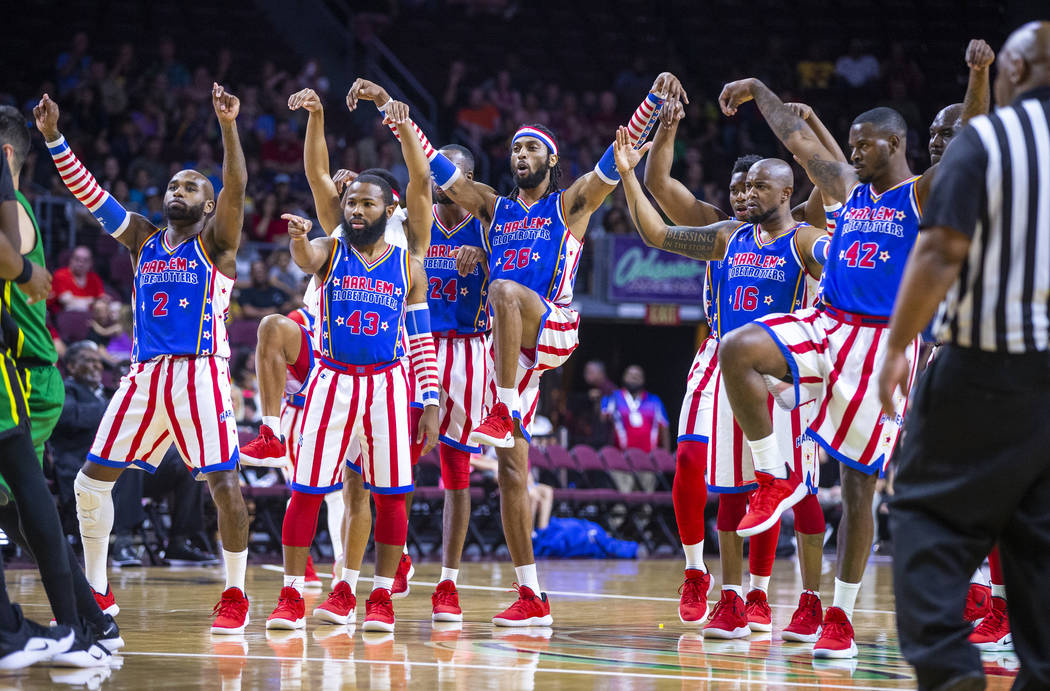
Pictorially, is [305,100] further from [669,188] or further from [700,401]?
[700,401]

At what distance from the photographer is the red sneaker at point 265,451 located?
617cm

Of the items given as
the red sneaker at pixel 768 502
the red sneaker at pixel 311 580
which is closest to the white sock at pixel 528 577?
the red sneaker at pixel 768 502

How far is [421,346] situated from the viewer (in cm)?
644

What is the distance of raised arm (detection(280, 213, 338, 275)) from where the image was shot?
5.91 m

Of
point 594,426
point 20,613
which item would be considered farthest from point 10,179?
point 594,426

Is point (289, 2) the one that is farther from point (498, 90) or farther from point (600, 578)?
point (600, 578)

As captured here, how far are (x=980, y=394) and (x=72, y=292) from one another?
1061cm

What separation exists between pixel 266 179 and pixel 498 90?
15.1ft

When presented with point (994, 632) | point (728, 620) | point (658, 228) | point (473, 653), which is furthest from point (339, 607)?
point (994, 632)

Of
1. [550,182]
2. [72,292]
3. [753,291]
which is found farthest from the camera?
[72,292]

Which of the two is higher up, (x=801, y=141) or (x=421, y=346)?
(x=801, y=141)

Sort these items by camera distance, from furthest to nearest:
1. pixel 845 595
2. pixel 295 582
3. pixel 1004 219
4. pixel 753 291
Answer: pixel 753 291 → pixel 295 582 → pixel 845 595 → pixel 1004 219

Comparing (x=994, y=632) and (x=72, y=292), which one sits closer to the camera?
(x=994, y=632)

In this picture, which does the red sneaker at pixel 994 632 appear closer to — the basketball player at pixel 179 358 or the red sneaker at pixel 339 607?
the red sneaker at pixel 339 607
